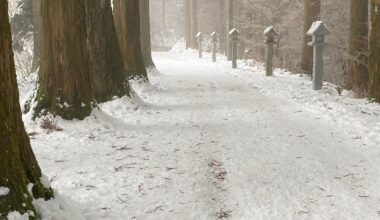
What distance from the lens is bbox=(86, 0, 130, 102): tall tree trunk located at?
8375 millimetres

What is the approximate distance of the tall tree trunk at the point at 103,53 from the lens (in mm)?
8375

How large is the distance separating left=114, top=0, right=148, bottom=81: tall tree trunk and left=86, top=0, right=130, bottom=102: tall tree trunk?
7.38 feet

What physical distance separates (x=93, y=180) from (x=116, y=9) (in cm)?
738

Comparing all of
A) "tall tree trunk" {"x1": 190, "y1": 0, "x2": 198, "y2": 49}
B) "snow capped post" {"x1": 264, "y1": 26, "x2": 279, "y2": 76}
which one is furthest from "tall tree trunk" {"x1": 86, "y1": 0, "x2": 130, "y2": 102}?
"tall tree trunk" {"x1": 190, "y1": 0, "x2": 198, "y2": 49}

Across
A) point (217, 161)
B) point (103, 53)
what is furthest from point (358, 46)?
point (217, 161)

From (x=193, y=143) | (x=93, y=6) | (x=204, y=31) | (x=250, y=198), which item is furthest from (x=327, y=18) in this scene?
(x=204, y=31)

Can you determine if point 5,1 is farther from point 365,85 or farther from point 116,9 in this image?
point 365,85

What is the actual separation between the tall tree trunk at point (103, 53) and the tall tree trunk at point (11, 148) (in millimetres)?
5237

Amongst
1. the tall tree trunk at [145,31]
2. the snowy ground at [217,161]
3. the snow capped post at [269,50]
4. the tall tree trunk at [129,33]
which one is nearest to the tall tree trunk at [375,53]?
the snowy ground at [217,161]

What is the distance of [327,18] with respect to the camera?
21.7 metres

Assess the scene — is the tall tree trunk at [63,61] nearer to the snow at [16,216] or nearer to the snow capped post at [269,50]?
the snow at [16,216]

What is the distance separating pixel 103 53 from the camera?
8477 mm

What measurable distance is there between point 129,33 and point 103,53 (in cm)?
273

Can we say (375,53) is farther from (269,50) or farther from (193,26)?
(193,26)
